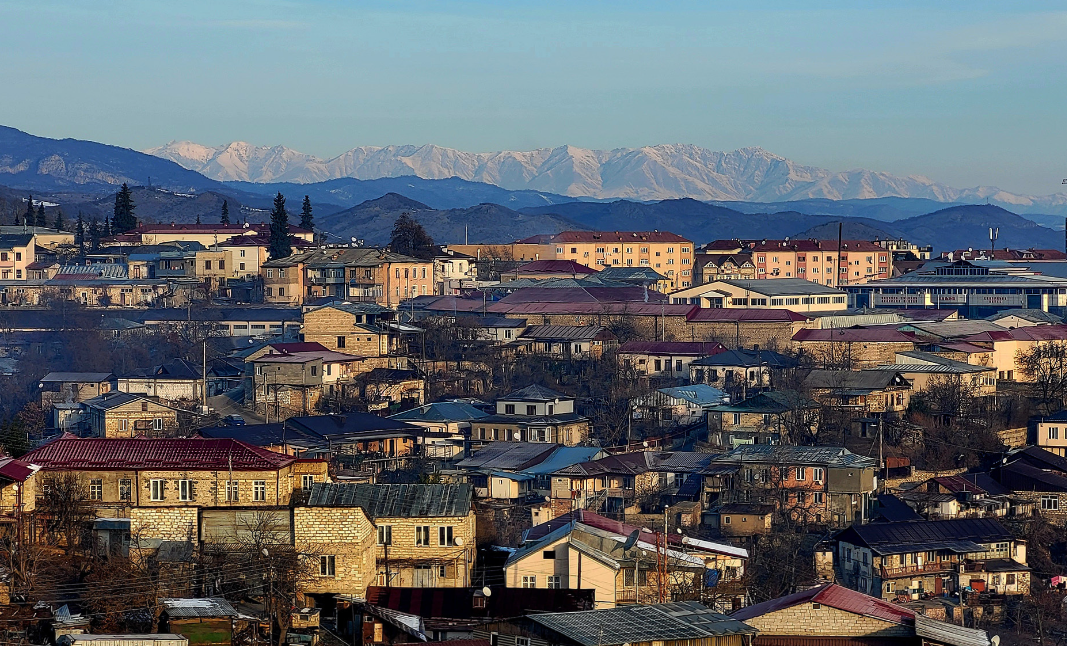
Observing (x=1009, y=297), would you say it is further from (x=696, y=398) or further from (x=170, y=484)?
(x=170, y=484)

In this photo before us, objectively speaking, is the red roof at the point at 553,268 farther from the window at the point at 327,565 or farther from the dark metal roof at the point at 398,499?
the window at the point at 327,565

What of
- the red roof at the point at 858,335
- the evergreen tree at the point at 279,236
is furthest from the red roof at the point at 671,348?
the evergreen tree at the point at 279,236

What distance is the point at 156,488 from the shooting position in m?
15.2

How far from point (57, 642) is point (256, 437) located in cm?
1261

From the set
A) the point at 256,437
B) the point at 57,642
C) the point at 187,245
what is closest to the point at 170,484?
the point at 57,642

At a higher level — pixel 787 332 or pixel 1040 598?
pixel 787 332

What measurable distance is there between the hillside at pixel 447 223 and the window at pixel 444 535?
75231 millimetres

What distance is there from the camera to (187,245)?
46375mm

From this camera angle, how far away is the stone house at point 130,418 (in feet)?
86.8

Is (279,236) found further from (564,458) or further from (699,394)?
(564,458)

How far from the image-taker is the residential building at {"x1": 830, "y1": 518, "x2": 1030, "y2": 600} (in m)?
20.0

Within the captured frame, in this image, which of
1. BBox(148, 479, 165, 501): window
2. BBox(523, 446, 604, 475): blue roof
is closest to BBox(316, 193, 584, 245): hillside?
BBox(523, 446, 604, 475): blue roof

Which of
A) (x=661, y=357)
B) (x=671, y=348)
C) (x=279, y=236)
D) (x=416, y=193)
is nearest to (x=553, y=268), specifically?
(x=279, y=236)

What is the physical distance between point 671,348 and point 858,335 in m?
3.61
